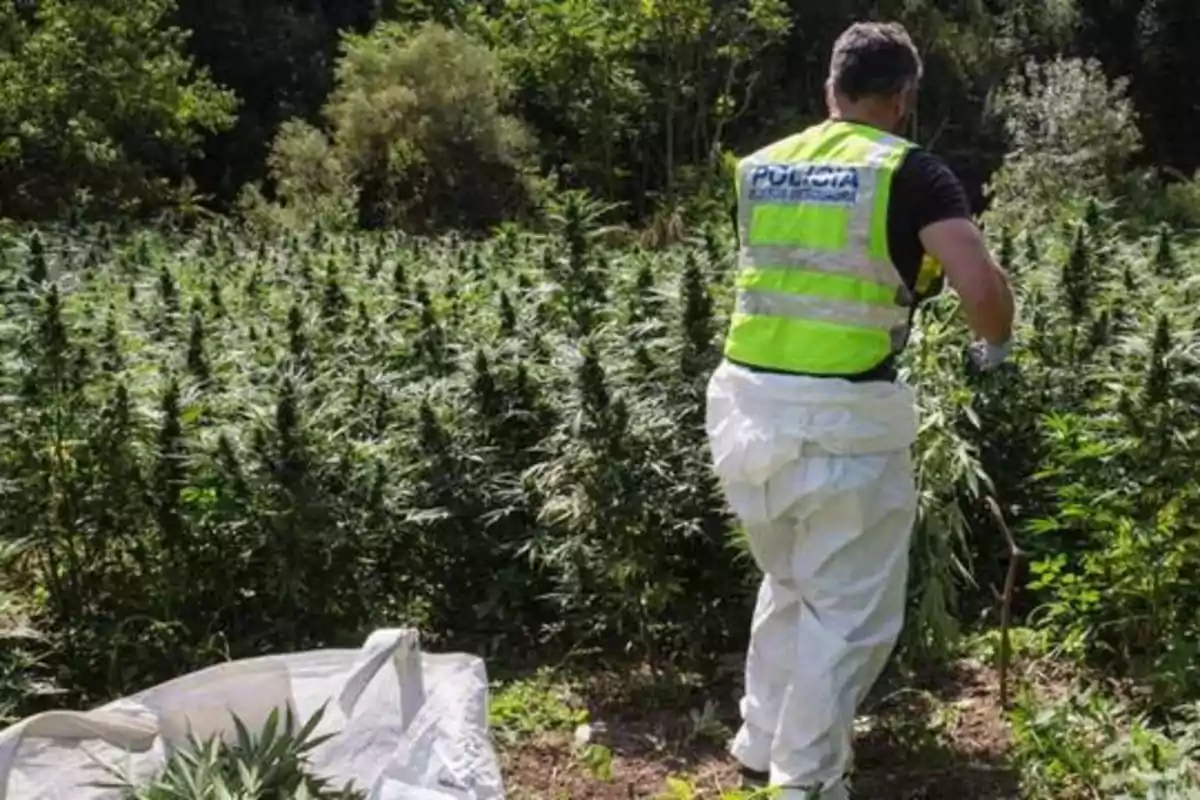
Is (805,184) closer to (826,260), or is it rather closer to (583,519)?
(826,260)

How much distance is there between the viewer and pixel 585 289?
604cm

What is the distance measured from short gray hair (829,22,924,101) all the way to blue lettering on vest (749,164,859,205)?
0.65ft

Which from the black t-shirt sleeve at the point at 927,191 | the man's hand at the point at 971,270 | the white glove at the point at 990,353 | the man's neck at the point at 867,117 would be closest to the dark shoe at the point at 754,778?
the white glove at the point at 990,353

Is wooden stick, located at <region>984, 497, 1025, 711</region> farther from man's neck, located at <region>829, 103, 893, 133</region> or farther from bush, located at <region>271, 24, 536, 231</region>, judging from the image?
bush, located at <region>271, 24, 536, 231</region>

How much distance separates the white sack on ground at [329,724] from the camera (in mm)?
2918

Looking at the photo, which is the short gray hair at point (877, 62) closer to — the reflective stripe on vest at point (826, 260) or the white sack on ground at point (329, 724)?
the reflective stripe on vest at point (826, 260)

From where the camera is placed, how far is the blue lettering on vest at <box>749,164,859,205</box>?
3.58 metres

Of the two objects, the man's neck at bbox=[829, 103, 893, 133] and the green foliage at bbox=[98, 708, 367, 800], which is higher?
the man's neck at bbox=[829, 103, 893, 133]

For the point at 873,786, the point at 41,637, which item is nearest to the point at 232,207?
the point at 41,637

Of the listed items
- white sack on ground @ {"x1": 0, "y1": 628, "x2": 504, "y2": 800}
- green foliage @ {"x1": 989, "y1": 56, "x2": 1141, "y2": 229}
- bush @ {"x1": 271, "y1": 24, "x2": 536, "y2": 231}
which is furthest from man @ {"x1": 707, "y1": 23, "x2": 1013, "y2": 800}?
bush @ {"x1": 271, "y1": 24, "x2": 536, "y2": 231}

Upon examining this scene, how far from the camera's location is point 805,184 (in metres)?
3.68

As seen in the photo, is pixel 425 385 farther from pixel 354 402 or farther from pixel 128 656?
pixel 128 656

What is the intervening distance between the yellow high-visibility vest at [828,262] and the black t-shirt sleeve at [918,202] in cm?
2

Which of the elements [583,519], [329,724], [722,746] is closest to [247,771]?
[329,724]
